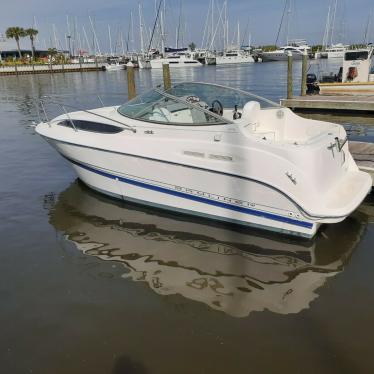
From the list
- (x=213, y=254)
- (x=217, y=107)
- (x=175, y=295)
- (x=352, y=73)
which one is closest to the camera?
(x=175, y=295)

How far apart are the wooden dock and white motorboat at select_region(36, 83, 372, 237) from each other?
8591 millimetres

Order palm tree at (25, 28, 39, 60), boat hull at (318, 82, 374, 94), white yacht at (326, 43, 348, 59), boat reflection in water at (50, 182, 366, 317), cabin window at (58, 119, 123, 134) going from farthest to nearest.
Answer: palm tree at (25, 28, 39, 60) < white yacht at (326, 43, 348, 59) < boat hull at (318, 82, 374, 94) < cabin window at (58, 119, 123, 134) < boat reflection in water at (50, 182, 366, 317)

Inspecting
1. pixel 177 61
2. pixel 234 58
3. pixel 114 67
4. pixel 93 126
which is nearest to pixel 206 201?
pixel 93 126

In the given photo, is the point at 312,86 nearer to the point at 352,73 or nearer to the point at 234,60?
the point at 352,73

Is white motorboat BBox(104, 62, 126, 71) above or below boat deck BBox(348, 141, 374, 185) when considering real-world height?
below

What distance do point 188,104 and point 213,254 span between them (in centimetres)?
219

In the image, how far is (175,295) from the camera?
413 cm

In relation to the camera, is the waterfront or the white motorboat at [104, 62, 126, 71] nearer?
the waterfront

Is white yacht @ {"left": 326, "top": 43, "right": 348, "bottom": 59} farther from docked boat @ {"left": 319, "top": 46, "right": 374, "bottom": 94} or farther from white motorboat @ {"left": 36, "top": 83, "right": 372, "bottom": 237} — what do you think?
white motorboat @ {"left": 36, "top": 83, "right": 372, "bottom": 237}

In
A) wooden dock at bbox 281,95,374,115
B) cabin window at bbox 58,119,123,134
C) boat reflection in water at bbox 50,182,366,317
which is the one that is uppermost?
cabin window at bbox 58,119,123,134

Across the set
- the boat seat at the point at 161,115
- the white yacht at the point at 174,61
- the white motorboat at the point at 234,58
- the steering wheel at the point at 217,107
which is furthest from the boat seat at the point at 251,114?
the white motorboat at the point at 234,58

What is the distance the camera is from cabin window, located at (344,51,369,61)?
1730 centimetres

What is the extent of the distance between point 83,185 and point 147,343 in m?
4.61

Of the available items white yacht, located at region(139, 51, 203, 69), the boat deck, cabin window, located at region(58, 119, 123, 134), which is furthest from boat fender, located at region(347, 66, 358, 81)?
white yacht, located at region(139, 51, 203, 69)
